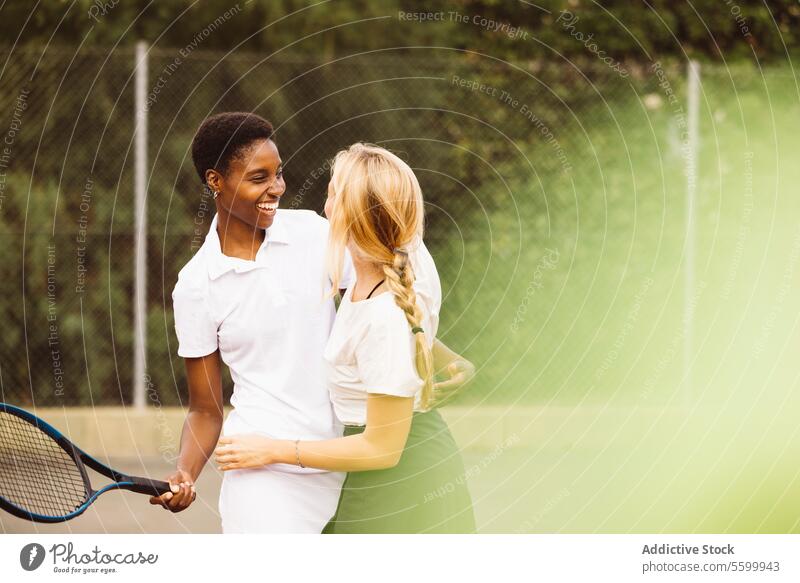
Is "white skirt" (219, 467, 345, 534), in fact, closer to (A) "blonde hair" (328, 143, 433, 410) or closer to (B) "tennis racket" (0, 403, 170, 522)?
(B) "tennis racket" (0, 403, 170, 522)

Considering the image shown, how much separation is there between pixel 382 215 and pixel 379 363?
43cm

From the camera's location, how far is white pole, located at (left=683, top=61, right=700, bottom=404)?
8742 millimetres

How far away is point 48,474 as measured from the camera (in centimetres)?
429

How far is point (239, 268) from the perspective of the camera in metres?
3.73

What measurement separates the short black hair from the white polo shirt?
267 mm

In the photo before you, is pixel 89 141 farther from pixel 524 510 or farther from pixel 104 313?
pixel 524 510

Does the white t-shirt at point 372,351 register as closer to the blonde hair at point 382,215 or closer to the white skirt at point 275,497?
the blonde hair at point 382,215

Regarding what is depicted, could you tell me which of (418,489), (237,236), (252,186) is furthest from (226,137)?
(418,489)

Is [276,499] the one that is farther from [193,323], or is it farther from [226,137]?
[226,137]

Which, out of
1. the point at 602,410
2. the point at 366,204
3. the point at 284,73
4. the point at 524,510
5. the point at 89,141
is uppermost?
the point at 284,73

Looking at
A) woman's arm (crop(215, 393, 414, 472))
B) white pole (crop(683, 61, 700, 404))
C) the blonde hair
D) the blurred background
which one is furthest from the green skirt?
white pole (crop(683, 61, 700, 404))

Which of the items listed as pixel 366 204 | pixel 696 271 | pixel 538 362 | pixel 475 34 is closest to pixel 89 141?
pixel 475 34

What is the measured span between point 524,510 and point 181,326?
3928 mm
